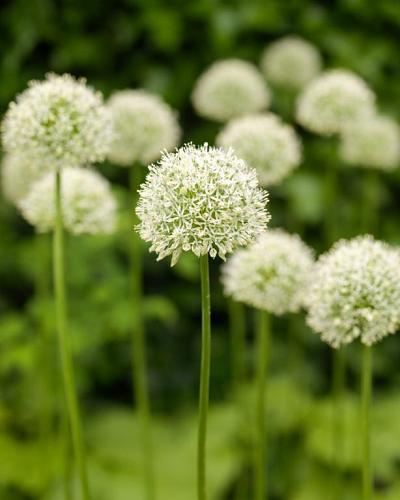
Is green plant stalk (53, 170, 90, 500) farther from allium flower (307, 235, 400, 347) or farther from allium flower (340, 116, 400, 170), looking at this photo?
allium flower (340, 116, 400, 170)

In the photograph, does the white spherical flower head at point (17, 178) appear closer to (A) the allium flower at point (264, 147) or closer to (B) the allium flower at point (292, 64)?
(A) the allium flower at point (264, 147)

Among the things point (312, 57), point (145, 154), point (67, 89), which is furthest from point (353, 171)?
point (67, 89)

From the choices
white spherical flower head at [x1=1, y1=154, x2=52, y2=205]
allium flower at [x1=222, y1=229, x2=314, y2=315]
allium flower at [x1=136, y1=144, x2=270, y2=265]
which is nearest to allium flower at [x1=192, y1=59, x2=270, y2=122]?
white spherical flower head at [x1=1, y1=154, x2=52, y2=205]

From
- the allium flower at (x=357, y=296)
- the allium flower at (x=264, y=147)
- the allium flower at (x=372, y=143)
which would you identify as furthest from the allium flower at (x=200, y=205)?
the allium flower at (x=372, y=143)

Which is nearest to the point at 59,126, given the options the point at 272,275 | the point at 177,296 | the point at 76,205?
the point at 76,205

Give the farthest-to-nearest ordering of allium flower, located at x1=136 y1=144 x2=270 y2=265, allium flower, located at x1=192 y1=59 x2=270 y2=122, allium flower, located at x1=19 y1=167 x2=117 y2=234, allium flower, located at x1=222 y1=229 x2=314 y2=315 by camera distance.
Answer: allium flower, located at x1=192 y1=59 x2=270 y2=122 → allium flower, located at x1=19 y1=167 x2=117 y2=234 → allium flower, located at x1=222 y1=229 x2=314 y2=315 → allium flower, located at x1=136 y1=144 x2=270 y2=265

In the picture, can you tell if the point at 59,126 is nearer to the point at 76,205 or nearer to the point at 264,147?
the point at 76,205

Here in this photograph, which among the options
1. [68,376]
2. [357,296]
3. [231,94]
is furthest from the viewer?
[231,94]
